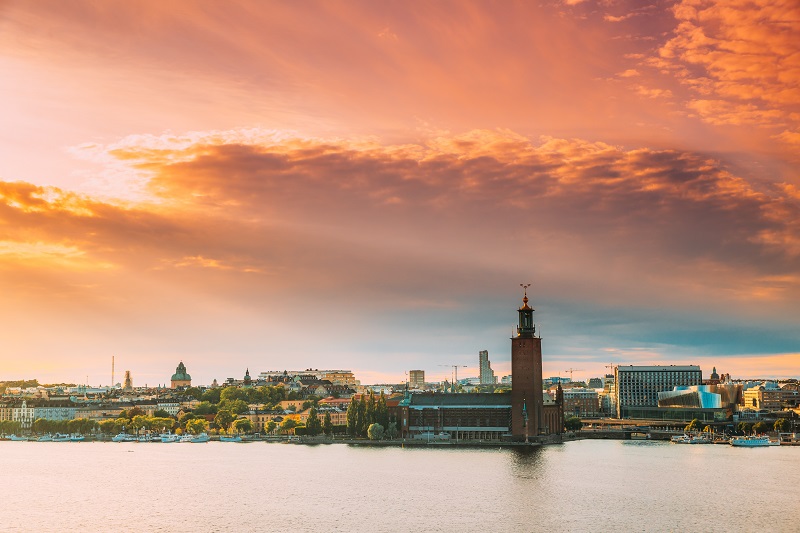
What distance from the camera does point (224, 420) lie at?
489ft

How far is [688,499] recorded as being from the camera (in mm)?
63219

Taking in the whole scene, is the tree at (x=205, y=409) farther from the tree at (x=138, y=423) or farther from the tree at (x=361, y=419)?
the tree at (x=361, y=419)

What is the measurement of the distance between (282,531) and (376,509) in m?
8.45

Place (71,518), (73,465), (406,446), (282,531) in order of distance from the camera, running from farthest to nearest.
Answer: (406,446) → (73,465) → (71,518) → (282,531)

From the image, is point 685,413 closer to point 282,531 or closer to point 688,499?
point 688,499

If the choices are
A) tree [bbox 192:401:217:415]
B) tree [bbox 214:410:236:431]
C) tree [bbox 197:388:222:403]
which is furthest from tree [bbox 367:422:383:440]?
tree [bbox 197:388:222:403]

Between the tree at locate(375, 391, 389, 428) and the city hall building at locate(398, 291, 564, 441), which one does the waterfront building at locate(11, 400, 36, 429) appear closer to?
the tree at locate(375, 391, 389, 428)

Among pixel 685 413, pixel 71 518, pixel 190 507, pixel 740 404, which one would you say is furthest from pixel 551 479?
pixel 740 404

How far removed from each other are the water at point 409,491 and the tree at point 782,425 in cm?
3817

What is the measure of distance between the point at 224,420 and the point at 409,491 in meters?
87.0

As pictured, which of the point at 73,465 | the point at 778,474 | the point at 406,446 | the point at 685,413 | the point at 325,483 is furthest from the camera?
the point at 685,413

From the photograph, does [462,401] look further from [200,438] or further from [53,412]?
[53,412]

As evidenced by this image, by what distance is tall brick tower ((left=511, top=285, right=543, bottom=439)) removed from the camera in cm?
11619

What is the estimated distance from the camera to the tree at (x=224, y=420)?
149 m
